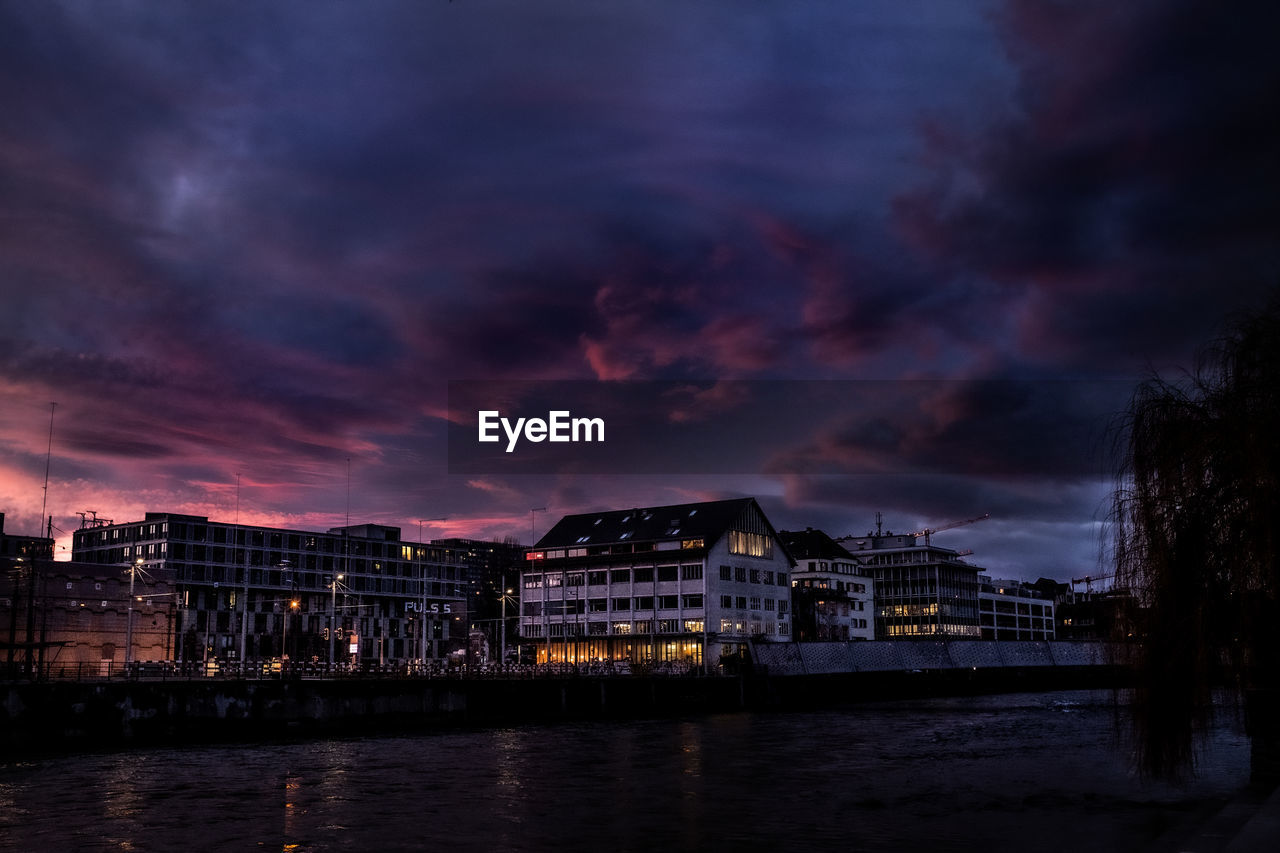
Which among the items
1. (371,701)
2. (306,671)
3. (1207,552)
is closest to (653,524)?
(306,671)

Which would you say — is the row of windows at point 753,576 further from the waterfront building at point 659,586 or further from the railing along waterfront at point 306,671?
the railing along waterfront at point 306,671

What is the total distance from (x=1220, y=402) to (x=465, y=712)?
2946 inches

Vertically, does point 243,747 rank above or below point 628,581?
below

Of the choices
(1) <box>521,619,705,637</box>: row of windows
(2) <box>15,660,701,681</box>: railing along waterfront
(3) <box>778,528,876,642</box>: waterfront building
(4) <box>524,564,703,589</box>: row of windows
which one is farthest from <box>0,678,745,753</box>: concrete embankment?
(3) <box>778,528,876,642</box>: waterfront building

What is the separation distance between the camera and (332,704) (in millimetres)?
79438

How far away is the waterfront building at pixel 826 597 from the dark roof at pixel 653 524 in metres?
23.6

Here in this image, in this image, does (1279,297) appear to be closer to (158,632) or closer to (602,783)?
(602,783)

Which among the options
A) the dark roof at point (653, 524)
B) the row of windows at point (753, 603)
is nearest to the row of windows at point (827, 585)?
the row of windows at point (753, 603)

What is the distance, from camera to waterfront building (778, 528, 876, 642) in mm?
172250

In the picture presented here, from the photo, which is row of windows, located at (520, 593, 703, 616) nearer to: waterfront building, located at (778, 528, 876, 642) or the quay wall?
the quay wall

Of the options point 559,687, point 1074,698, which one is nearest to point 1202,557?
point 559,687

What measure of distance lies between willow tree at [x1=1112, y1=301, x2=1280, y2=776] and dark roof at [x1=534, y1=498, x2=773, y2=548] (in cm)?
11855

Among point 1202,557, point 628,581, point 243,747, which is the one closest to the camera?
point 1202,557

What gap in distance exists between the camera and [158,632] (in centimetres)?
14250
